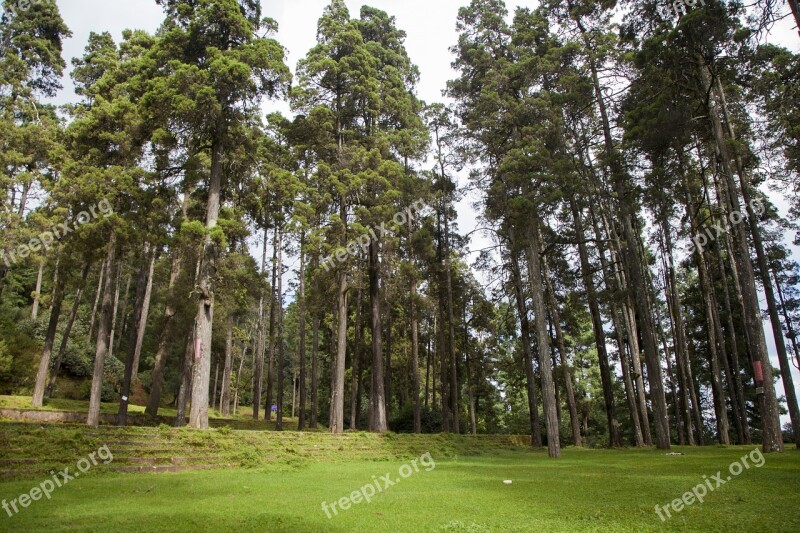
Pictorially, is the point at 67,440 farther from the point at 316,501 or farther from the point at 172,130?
the point at 172,130

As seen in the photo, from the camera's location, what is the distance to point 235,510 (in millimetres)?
5770

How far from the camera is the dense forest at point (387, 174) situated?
14148 mm

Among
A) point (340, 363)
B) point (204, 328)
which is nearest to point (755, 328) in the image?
point (340, 363)

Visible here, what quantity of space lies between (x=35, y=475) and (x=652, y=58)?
17.3 meters

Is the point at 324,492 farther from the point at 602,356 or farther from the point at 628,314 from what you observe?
the point at 628,314

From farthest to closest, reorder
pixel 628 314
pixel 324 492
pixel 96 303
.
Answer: pixel 96 303 < pixel 628 314 < pixel 324 492
